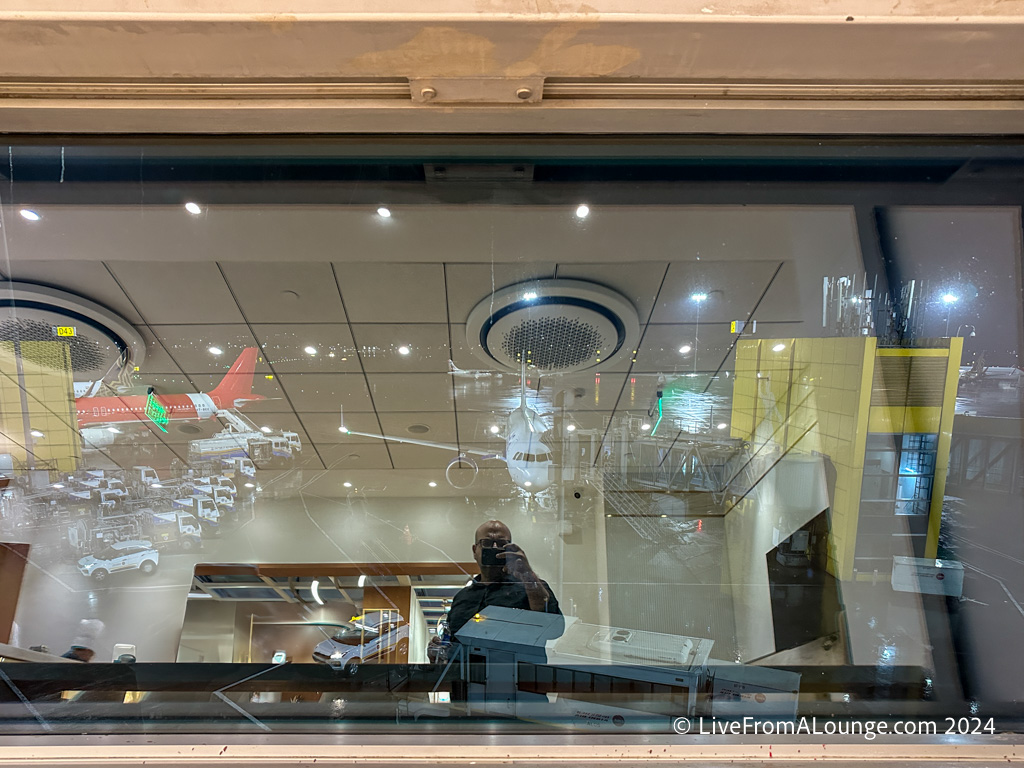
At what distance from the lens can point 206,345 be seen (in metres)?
1.32

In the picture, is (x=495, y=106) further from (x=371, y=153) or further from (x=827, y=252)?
(x=827, y=252)

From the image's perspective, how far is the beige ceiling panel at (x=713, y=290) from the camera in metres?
1.29

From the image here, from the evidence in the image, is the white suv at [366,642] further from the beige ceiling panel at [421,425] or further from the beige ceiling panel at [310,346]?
the beige ceiling panel at [310,346]

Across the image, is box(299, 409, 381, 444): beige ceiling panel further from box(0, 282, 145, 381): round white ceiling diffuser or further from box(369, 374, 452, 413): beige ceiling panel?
box(0, 282, 145, 381): round white ceiling diffuser

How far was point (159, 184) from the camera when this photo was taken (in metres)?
1.18

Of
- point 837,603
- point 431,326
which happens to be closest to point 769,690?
point 837,603

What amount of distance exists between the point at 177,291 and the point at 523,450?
0.97m

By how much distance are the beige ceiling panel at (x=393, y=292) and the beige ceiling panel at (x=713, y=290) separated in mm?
563

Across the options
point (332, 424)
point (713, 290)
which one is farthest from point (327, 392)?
point (713, 290)

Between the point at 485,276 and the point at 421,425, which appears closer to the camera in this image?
the point at 485,276

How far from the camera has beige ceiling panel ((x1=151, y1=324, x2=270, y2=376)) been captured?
132 centimetres

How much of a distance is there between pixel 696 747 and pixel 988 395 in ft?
3.39

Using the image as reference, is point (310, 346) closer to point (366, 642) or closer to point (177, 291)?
point (177, 291)

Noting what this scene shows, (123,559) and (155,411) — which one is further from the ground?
(155,411)
